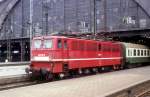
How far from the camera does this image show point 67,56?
25.9 m

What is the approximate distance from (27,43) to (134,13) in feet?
90.1

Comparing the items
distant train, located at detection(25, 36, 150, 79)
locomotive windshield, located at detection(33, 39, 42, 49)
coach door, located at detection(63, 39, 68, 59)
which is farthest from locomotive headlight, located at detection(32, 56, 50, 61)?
coach door, located at detection(63, 39, 68, 59)

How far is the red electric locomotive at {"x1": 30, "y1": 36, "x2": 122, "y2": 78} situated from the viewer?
2459 cm

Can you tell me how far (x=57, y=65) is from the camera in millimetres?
24672

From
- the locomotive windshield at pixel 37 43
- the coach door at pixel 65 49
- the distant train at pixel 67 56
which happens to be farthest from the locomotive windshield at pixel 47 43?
the coach door at pixel 65 49

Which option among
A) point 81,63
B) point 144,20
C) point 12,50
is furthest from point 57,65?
point 12,50

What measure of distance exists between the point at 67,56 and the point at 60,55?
39.3 inches

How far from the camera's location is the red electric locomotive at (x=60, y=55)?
2459 cm

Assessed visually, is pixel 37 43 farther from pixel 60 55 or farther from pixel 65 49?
pixel 60 55

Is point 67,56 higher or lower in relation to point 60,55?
lower

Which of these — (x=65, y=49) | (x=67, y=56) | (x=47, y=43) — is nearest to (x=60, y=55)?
(x=65, y=49)

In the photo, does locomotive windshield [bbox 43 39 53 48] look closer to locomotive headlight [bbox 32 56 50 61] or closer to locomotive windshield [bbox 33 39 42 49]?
locomotive windshield [bbox 33 39 42 49]

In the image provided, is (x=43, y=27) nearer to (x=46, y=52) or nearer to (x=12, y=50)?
(x=12, y=50)

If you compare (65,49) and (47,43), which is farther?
(65,49)
